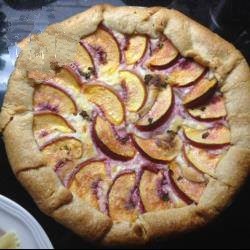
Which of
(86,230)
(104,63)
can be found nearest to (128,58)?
(104,63)

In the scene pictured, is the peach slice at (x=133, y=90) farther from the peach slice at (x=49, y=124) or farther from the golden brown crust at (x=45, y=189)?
the golden brown crust at (x=45, y=189)

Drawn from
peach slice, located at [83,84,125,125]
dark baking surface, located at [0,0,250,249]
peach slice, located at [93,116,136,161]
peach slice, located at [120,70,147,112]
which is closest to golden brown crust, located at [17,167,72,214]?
dark baking surface, located at [0,0,250,249]

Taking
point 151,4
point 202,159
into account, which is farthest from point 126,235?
point 151,4

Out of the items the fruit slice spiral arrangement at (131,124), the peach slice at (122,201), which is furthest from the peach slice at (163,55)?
the peach slice at (122,201)

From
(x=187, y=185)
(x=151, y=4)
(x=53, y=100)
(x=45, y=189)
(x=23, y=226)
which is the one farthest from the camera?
(x=151, y=4)

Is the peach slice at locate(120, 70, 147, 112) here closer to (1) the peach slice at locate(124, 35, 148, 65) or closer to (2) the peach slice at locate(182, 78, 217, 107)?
(1) the peach slice at locate(124, 35, 148, 65)

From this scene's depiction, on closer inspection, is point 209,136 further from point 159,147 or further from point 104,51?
point 104,51
